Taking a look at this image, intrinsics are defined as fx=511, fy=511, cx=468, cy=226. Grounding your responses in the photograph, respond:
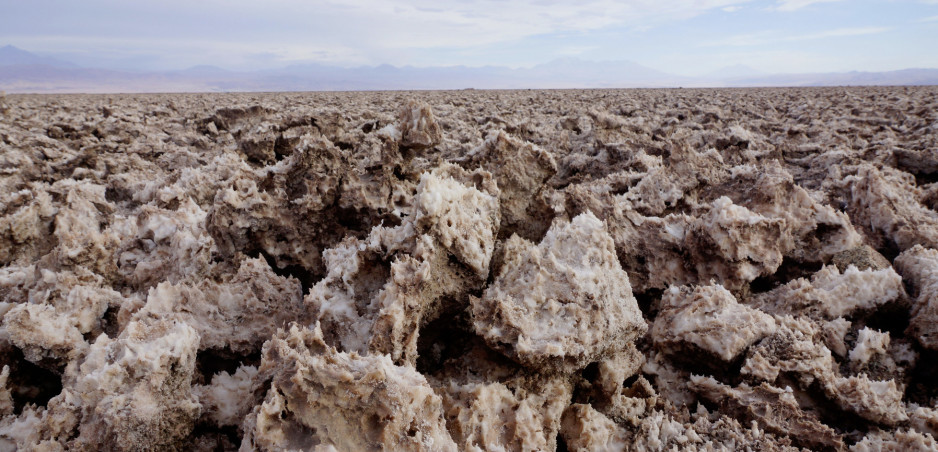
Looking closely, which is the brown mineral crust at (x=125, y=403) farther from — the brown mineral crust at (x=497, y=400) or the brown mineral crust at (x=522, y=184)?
the brown mineral crust at (x=522, y=184)

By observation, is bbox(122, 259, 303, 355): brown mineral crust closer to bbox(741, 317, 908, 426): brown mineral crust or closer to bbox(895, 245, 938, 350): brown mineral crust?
bbox(741, 317, 908, 426): brown mineral crust

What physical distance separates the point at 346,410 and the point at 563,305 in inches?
35.6

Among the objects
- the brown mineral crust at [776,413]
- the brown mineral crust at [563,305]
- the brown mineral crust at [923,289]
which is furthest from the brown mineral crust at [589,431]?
the brown mineral crust at [923,289]

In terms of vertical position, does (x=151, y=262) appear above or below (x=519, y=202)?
below

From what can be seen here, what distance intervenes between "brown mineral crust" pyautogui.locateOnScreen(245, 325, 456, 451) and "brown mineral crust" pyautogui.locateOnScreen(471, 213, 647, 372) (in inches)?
18.7

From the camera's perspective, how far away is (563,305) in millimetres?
1968

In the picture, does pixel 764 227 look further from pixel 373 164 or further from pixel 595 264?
pixel 373 164

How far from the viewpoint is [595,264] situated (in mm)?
2111

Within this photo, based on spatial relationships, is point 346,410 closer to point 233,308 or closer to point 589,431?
point 589,431

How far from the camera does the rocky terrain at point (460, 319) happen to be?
1688 mm

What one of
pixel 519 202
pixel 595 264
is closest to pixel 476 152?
pixel 519 202

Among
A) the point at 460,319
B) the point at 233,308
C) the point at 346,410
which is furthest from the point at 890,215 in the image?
the point at 233,308

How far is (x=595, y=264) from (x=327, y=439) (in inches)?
48.3

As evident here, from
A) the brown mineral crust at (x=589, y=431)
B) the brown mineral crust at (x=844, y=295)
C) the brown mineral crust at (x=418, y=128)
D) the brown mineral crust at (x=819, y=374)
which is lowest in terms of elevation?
the brown mineral crust at (x=589, y=431)
